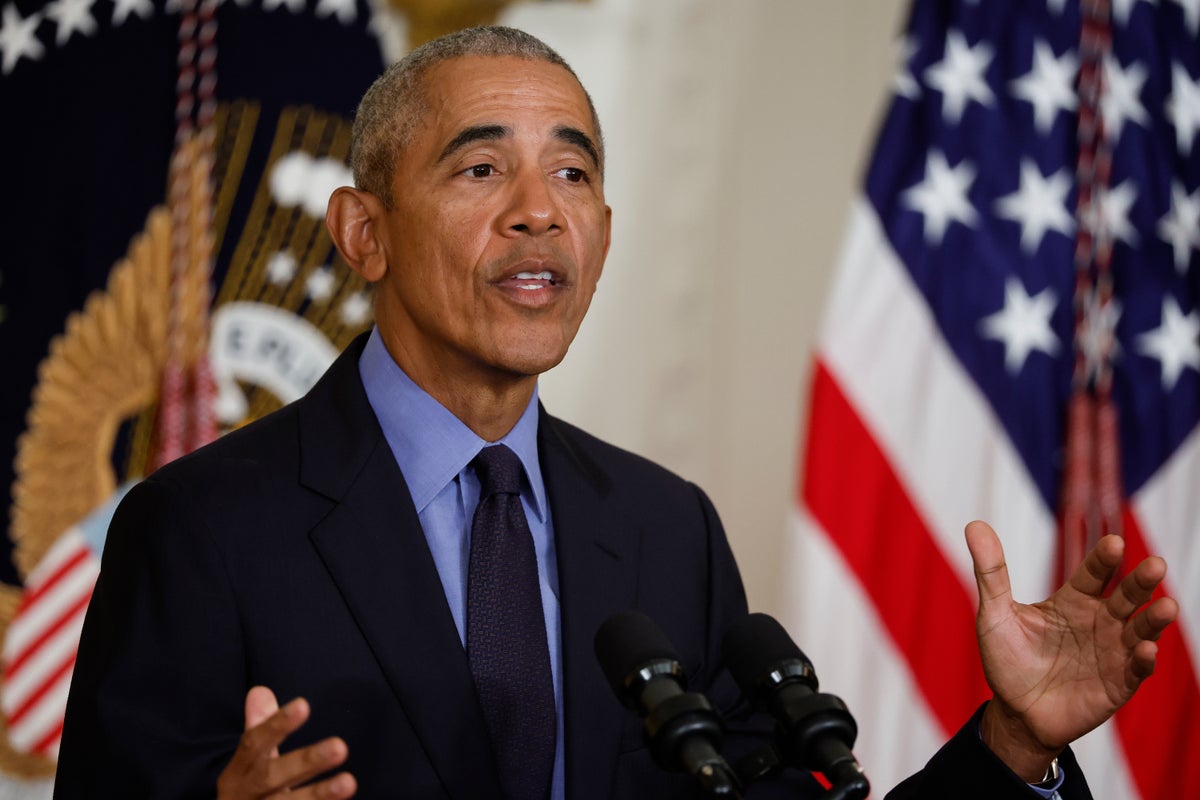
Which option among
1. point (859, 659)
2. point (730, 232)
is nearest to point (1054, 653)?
point (859, 659)

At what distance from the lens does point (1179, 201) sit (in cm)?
310

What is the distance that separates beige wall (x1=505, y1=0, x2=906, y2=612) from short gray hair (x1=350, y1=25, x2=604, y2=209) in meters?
1.61

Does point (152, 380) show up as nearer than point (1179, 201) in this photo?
Yes

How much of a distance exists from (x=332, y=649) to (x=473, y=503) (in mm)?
268

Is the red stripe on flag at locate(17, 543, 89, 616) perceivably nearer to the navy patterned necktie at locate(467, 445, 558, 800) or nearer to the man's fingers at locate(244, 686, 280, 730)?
the navy patterned necktie at locate(467, 445, 558, 800)

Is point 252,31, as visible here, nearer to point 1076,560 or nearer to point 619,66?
point 619,66

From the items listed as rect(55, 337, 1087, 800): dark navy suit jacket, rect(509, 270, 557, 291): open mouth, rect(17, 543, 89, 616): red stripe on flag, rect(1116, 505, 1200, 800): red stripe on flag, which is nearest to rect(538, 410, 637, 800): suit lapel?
rect(55, 337, 1087, 800): dark navy suit jacket

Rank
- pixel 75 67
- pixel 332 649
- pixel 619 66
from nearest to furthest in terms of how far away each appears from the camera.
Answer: pixel 332 649 < pixel 75 67 < pixel 619 66

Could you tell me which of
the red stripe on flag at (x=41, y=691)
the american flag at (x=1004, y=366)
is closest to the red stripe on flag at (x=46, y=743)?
the red stripe on flag at (x=41, y=691)

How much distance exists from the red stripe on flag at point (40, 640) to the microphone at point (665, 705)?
6.46 feet

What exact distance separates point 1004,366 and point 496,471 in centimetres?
171

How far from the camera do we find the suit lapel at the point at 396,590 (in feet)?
4.75

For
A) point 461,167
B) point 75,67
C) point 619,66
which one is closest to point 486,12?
point 619,66

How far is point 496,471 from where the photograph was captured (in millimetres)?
1627
